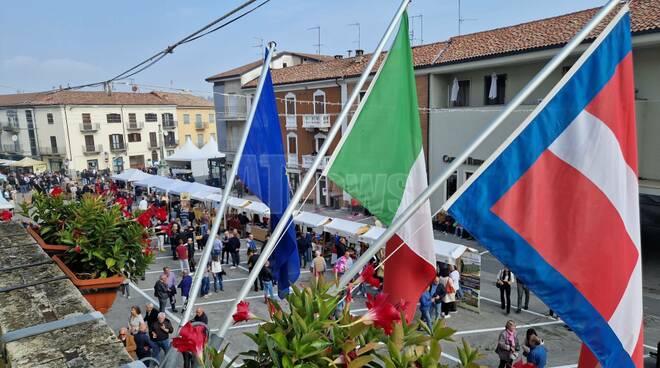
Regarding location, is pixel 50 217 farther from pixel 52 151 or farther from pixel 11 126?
pixel 11 126

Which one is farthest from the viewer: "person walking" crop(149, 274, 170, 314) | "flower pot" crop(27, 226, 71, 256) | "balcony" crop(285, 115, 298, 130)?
"balcony" crop(285, 115, 298, 130)

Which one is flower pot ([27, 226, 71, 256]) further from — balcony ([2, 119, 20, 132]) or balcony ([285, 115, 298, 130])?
balcony ([2, 119, 20, 132])

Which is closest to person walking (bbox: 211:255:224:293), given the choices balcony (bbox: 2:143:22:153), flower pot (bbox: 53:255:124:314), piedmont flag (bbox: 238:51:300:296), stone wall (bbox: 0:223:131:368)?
piedmont flag (bbox: 238:51:300:296)

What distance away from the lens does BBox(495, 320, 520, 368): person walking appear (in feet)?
26.6

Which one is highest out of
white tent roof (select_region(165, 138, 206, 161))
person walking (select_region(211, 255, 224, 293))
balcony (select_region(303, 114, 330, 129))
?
balcony (select_region(303, 114, 330, 129))

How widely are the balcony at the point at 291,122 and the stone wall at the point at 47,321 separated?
90.7ft

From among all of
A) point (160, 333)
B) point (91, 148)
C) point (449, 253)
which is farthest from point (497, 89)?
point (91, 148)

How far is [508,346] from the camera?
26.7 feet

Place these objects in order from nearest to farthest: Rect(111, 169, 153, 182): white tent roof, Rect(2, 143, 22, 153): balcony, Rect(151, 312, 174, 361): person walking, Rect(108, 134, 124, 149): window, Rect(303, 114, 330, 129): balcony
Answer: Rect(151, 312, 174, 361): person walking
Rect(303, 114, 330, 129): balcony
Rect(111, 169, 153, 182): white tent roof
Rect(108, 134, 124, 149): window
Rect(2, 143, 22, 153): balcony

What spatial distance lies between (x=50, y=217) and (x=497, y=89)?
19.2 meters

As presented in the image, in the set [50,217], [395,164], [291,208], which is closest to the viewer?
[291,208]

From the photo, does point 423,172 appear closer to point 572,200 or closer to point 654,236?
point 572,200

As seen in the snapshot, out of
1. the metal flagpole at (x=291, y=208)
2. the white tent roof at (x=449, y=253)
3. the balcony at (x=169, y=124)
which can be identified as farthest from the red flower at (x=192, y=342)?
the balcony at (x=169, y=124)

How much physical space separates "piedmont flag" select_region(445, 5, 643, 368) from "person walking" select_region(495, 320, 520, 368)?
190 inches
